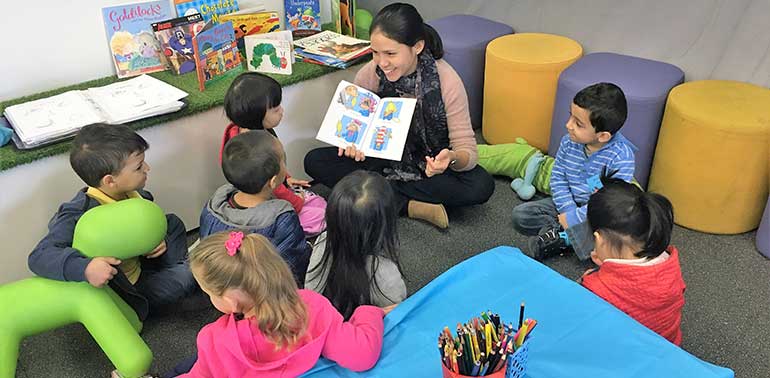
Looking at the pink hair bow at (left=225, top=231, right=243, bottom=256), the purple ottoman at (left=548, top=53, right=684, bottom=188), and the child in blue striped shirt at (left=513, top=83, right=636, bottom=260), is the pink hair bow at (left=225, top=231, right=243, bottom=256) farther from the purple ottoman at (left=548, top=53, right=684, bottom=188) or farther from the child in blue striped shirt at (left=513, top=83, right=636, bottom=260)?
the purple ottoman at (left=548, top=53, right=684, bottom=188)

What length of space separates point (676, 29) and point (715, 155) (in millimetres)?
651

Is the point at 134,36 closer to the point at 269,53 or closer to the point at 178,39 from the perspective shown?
the point at 178,39

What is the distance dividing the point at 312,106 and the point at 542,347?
5.05ft

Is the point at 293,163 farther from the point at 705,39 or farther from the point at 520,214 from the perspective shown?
the point at 705,39

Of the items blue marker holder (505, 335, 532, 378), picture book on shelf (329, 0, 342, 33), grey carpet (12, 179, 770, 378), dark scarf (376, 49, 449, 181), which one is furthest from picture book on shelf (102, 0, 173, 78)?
blue marker holder (505, 335, 532, 378)

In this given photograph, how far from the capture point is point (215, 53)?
8.14 ft

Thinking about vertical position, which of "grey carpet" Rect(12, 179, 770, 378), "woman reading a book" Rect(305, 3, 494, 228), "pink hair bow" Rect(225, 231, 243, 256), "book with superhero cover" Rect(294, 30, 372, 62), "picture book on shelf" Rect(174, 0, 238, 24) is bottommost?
"grey carpet" Rect(12, 179, 770, 378)

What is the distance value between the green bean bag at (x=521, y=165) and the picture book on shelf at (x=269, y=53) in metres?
0.93

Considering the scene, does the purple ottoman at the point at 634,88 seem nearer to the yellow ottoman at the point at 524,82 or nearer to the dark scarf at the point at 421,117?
the yellow ottoman at the point at 524,82

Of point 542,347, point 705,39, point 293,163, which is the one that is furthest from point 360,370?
point 705,39

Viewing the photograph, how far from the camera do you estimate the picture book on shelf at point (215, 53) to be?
7.83 feet

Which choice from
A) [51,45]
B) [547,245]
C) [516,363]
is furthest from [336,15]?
[516,363]

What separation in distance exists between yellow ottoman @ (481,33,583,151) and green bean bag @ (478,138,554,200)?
0.10m

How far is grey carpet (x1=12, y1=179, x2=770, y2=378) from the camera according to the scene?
1879 millimetres
